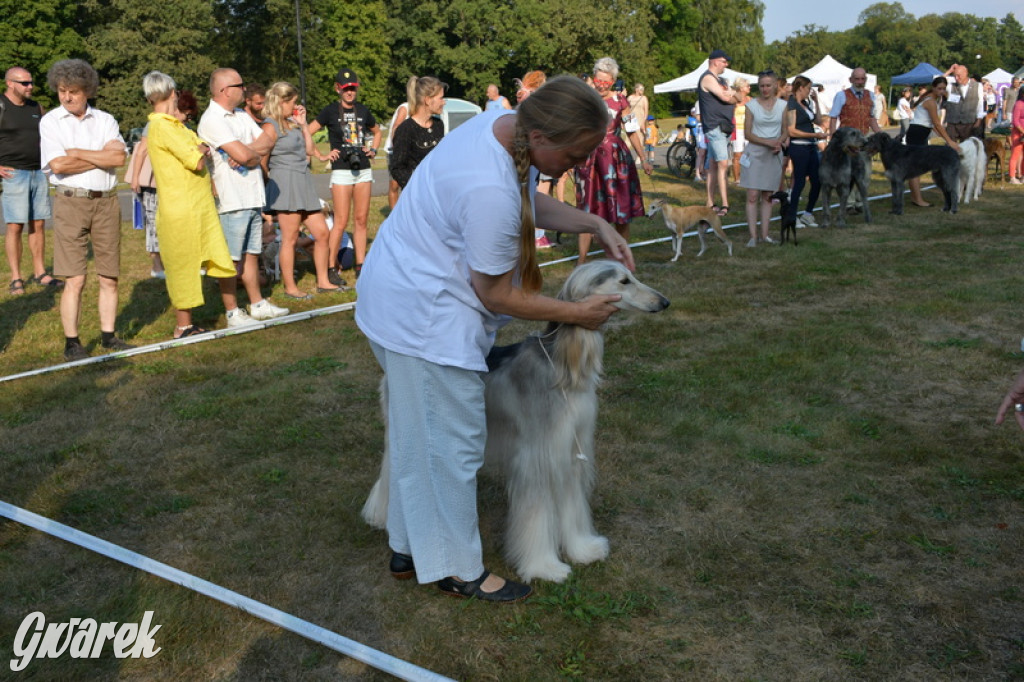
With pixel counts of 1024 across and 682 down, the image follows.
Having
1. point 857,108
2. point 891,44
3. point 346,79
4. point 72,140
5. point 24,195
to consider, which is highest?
→ point 891,44

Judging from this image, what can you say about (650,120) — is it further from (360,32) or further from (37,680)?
(360,32)

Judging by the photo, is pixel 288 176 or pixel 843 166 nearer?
pixel 288 176

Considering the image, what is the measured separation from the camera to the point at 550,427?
326 cm

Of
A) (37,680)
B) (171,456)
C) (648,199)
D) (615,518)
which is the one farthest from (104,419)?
(648,199)

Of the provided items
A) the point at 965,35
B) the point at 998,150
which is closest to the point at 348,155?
the point at 998,150

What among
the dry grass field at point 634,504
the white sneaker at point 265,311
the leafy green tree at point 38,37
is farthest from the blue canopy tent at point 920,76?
the leafy green tree at point 38,37

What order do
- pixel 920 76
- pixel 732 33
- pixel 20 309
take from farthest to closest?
pixel 732 33 < pixel 920 76 < pixel 20 309

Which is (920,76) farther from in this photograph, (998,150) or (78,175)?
(78,175)

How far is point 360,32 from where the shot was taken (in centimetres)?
5303

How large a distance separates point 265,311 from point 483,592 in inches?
197

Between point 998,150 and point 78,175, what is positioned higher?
point 998,150

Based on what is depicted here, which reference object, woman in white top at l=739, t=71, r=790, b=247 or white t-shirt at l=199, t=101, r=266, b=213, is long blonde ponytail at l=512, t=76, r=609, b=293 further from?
woman in white top at l=739, t=71, r=790, b=247

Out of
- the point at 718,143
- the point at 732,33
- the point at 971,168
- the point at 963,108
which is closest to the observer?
the point at 718,143

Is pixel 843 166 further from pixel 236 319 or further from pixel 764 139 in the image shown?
pixel 236 319
